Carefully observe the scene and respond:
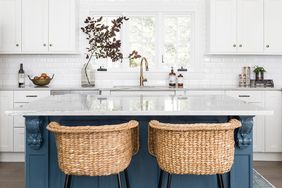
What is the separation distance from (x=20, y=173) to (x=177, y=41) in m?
2.99

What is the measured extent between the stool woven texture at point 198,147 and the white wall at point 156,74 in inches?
134

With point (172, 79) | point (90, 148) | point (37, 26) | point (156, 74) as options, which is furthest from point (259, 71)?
point (90, 148)

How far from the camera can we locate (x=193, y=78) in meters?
5.71

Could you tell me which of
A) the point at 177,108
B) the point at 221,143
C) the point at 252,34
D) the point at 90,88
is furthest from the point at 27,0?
the point at 221,143

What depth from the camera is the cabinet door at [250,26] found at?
5250 mm

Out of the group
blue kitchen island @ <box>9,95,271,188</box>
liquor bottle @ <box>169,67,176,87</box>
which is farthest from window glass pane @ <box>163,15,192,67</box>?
blue kitchen island @ <box>9,95,271,188</box>

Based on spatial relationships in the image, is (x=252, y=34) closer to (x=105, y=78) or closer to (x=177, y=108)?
(x=105, y=78)

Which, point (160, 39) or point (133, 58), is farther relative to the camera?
point (160, 39)

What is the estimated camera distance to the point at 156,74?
5.72 m

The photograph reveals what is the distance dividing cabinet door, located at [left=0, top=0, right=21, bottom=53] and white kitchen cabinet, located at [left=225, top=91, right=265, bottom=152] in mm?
3022

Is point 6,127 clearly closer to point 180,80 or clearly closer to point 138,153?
point 180,80

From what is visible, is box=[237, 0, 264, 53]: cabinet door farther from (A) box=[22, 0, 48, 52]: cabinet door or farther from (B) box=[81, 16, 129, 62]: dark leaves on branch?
(A) box=[22, 0, 48, 52]: cabinet door

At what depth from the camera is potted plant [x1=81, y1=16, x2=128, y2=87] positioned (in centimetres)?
545

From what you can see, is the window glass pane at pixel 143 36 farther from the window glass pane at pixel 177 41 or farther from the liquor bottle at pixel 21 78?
the liquor bottle at pixel 21 78
